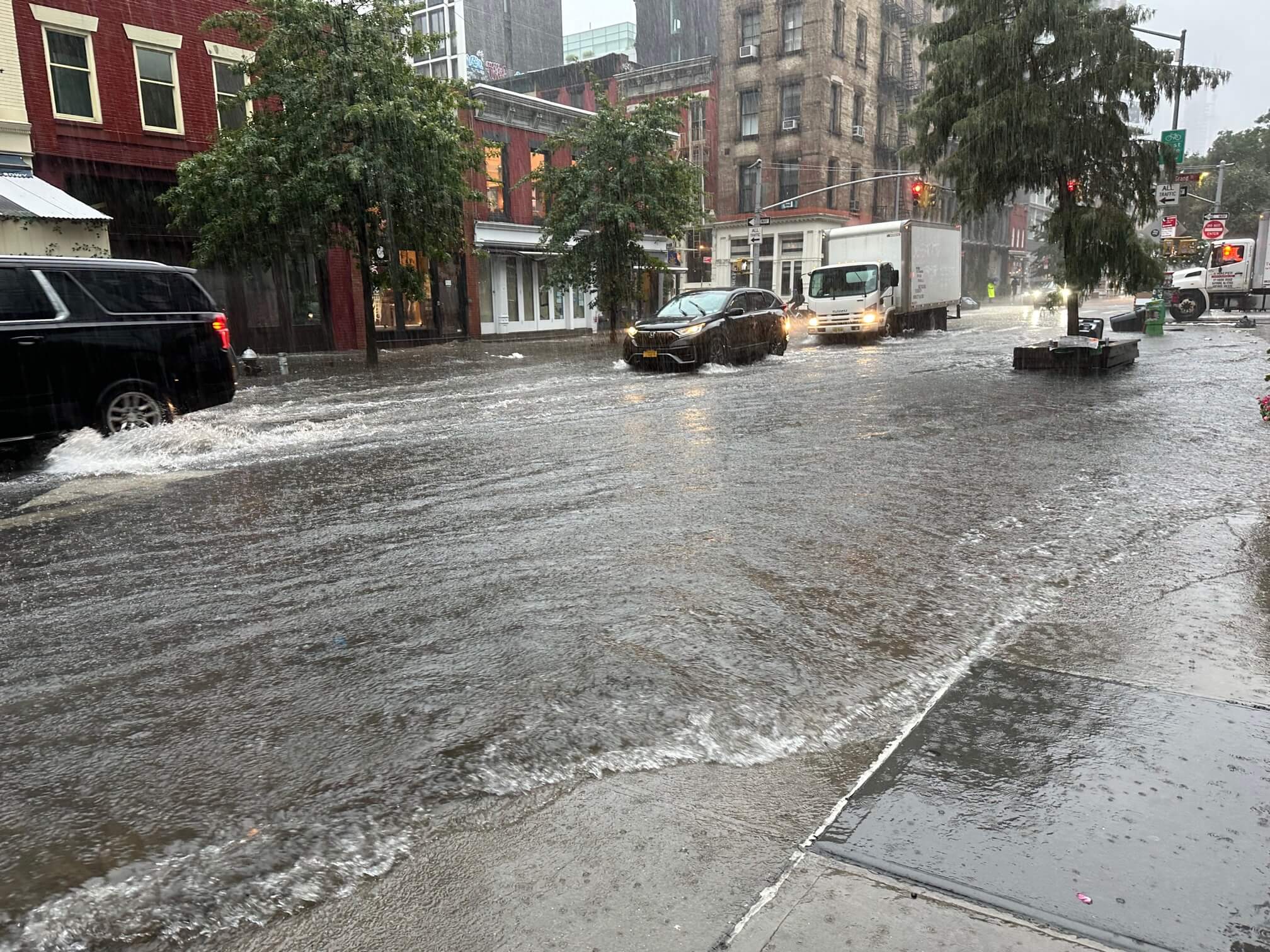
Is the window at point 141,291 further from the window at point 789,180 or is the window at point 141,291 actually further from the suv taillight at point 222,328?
the window at point 789,180

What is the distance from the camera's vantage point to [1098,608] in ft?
15.5

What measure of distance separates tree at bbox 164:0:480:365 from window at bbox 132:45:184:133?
2.98 m

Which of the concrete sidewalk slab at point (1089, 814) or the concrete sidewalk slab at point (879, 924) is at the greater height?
the concrete sidewalk slab at point (1089, 814)

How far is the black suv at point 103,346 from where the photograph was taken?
28.1 feet

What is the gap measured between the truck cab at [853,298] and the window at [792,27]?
30.2m

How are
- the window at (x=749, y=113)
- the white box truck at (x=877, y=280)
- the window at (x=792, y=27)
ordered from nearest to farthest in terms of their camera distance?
1. the white box truck at (x=877, y=280)
2. the window at (x=792, y=27)
3. the window at (x=749, y=113)

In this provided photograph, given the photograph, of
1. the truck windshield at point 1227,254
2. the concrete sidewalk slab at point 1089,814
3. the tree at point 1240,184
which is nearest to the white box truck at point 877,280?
the truck windshield at point 1227,254

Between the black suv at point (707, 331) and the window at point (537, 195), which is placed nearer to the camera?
the black suv at point (707, 331)

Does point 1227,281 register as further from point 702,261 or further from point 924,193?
point 702,261

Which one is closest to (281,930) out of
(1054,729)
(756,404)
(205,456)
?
(1054,729)

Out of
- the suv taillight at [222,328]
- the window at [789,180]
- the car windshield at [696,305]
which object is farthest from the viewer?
the window at [789,180]

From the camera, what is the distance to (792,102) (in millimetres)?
52781

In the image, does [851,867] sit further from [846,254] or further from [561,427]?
[846,254]

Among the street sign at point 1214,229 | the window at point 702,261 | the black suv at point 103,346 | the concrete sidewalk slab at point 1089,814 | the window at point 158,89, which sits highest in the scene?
the window at point 158,89
